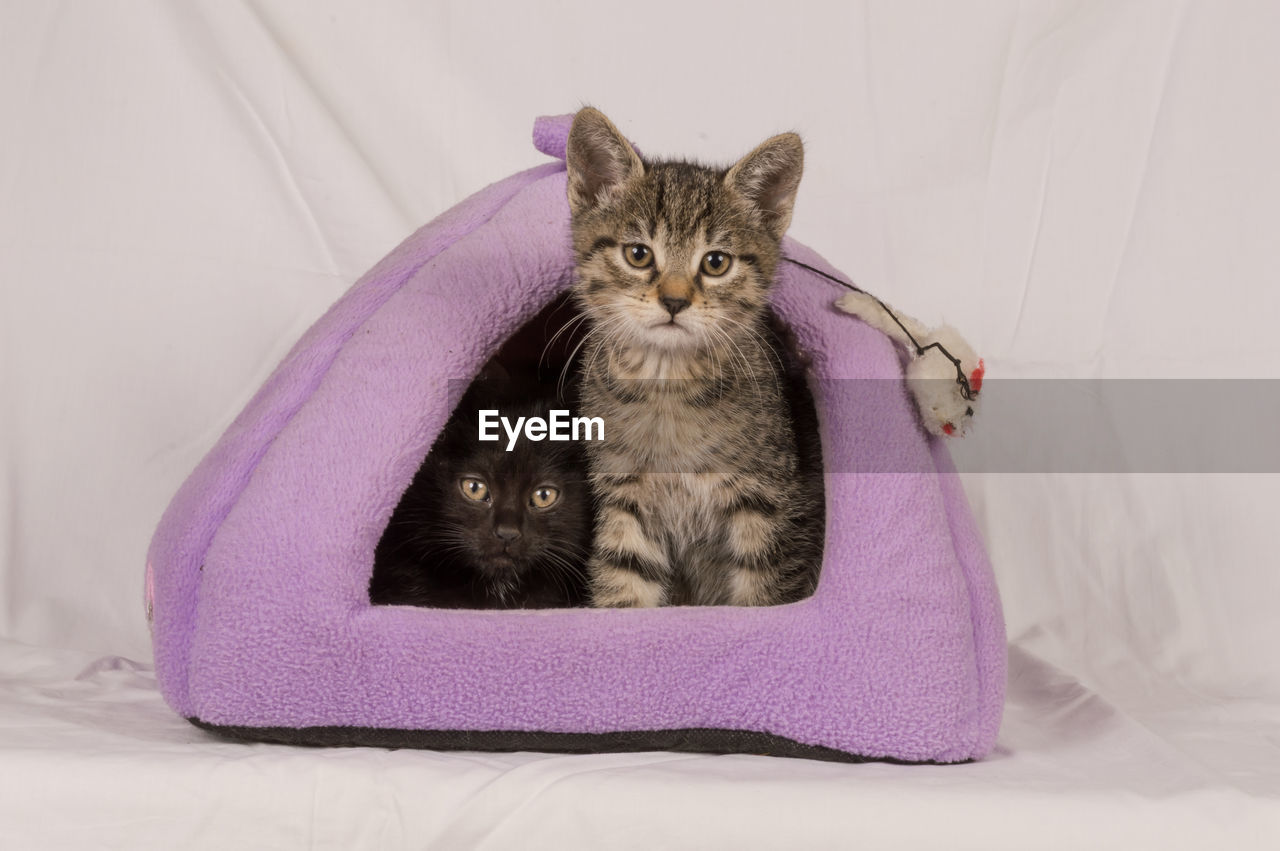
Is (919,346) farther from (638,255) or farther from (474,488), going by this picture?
(474,488)

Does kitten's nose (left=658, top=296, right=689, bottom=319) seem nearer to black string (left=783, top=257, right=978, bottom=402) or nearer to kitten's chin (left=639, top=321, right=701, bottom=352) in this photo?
kitten's chin (left=639, top=321, right=701, bottom=352)

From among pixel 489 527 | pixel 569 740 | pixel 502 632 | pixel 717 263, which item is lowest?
pixel 569 740

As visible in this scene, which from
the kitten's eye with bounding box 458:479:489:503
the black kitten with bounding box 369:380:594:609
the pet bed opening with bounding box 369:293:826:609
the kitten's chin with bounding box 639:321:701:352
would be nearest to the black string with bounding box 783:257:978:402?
the pet bed opening with bounding box 369:293:826:609

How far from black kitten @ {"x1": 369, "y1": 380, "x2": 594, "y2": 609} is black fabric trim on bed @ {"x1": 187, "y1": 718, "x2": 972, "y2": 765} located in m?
0.41

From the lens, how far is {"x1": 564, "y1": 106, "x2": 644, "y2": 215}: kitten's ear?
197 centimetres

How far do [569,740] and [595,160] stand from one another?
96 cm

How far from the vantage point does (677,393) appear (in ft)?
6.72

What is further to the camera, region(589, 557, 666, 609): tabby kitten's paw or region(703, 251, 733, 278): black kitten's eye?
region(589, 557, 666, 609): tabby kitten's paw

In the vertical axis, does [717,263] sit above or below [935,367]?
above

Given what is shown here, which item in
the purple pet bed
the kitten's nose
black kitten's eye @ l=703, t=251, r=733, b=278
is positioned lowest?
the purple pet bed

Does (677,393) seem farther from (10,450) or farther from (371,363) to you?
(10,450)

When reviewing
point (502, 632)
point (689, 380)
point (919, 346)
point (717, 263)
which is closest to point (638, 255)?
point (717, 263)

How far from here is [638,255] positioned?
1.96 metres

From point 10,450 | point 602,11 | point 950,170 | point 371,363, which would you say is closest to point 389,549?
point 371,363
